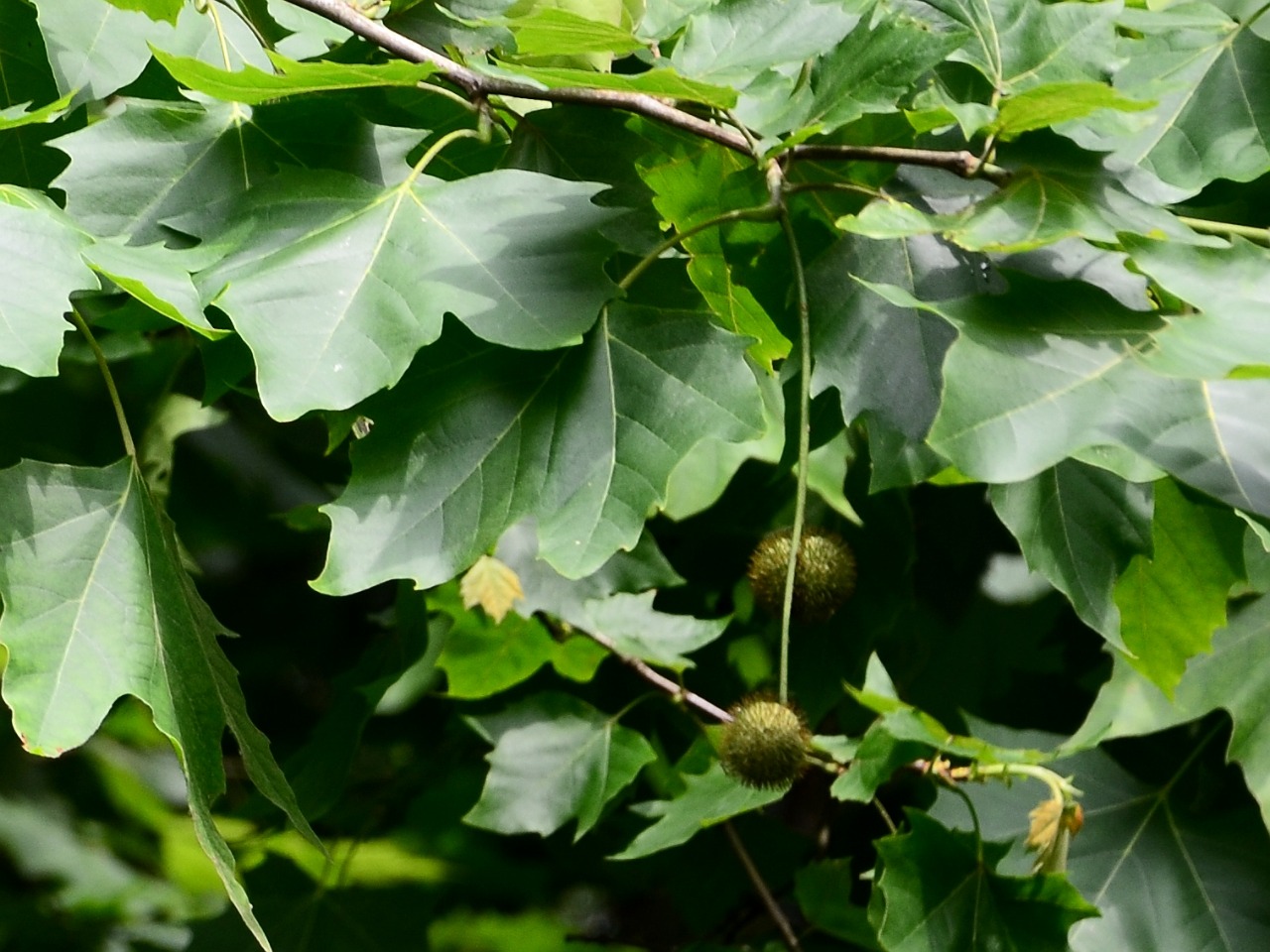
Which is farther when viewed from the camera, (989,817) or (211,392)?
(989,817)

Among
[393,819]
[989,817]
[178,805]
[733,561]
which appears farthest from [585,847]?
[178,805]

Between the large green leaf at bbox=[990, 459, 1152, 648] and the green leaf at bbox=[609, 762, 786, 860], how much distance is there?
291mm

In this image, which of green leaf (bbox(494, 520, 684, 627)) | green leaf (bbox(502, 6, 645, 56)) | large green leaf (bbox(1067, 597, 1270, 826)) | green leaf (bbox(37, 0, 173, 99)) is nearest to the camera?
green leaf (bbox(502, 6, 645, 56))

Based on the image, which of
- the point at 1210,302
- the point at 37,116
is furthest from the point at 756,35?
the point at 37,116

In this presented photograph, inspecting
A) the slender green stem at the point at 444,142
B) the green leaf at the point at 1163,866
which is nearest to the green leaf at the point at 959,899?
the green leaf at the point at 1163,866

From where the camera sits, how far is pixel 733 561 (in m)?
1.34

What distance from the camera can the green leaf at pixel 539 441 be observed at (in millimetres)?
684

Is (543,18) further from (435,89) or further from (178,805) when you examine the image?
(178,805)

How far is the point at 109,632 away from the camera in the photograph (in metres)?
0.69

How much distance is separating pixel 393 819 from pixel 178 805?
1.60ft

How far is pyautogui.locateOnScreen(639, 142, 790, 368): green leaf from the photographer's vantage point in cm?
82

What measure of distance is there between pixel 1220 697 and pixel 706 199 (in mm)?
625

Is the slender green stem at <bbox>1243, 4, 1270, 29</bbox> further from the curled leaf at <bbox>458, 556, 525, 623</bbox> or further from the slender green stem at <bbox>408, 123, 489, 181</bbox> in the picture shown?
the curled leaf at <bbox>458, 556, 525, 623</bbox>

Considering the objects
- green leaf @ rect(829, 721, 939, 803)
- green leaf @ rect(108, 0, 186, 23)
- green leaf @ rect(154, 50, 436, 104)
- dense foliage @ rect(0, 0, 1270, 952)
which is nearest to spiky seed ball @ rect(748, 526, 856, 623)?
dense foliage @ rect(0, 0, 1270, 952)
